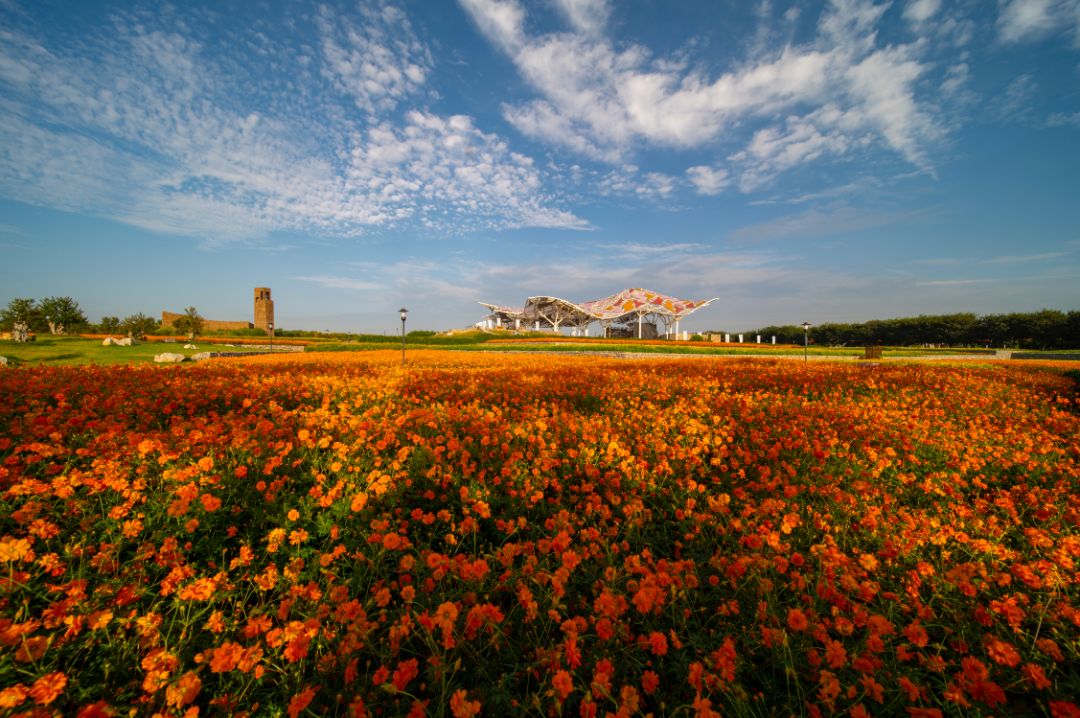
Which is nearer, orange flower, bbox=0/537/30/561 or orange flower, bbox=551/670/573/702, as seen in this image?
orange flower, bbox=551/670/573/702

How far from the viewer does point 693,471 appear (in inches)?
172

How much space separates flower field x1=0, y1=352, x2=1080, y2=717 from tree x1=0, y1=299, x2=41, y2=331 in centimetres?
4542

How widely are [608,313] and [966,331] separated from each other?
169 feet

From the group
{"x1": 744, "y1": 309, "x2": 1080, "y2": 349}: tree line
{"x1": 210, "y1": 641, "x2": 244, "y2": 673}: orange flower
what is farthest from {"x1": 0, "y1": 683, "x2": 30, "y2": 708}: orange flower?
{"x1": 744, "y1": 309, "x2": 1080, "y2": 349}: tree line

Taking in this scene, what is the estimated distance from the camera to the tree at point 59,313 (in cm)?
3749

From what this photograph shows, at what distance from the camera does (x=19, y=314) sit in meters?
33.7

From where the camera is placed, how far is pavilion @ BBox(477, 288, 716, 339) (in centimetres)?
6425

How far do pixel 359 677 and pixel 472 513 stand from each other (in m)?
1.69

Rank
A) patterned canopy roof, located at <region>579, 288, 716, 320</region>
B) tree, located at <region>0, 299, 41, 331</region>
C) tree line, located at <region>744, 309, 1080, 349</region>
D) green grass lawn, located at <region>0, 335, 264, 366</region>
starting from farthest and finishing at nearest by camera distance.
A: 1. patterned canopy roof, located at <region>579, 288, 716, 320</region>
2. tree line, located at <region>744, 309, 1080, 349</region>
3. tree, located at <region>0, 299, 41, 331</region>
4. green grass lawn, located at <region>0, 335, 264, 366</region>

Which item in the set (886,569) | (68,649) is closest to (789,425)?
(886,569)

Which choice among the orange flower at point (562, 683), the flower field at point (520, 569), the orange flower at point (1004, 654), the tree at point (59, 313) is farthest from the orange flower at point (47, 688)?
the tree at point (59, 313)

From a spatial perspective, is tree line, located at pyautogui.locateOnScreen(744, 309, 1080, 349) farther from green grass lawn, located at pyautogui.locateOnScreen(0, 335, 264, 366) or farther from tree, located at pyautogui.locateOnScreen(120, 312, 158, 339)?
tree, located at pyautogui.locateOnScreen(120, 312, 158, 339)

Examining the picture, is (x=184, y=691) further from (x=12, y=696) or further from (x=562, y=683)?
(x=562, y=683)

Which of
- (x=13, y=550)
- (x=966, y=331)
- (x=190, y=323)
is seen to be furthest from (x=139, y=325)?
(x=966, y=331)
